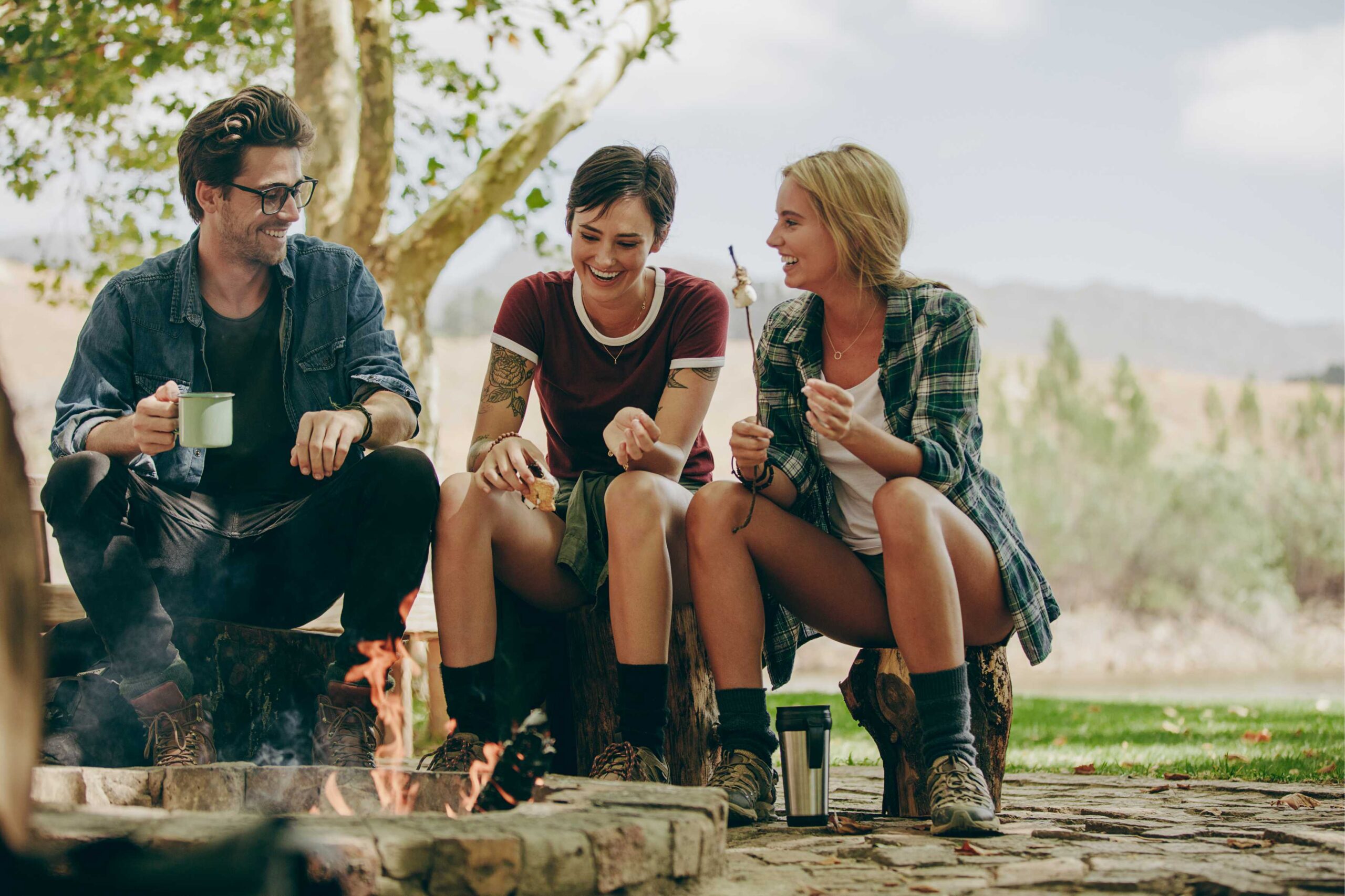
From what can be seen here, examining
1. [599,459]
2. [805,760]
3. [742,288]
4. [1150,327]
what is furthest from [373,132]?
[1150,327]

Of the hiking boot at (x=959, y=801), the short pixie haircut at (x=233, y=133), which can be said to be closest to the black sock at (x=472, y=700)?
the hiking boot at (x=959, y=801)

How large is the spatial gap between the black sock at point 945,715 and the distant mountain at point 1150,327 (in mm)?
87317

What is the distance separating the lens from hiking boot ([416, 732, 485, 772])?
2.53 m

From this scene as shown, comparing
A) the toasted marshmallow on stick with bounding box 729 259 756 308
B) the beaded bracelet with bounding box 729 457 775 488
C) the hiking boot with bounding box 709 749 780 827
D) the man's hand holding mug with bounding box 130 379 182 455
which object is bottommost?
the hiking boot with bounding box 709 749 780 827

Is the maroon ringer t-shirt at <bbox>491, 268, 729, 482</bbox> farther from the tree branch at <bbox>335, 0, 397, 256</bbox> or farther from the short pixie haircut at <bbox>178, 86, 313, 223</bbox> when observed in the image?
the tree branch at <bbox>335, 0, 397, 256</bbox>

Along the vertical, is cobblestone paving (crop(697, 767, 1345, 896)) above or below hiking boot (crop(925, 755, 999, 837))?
below

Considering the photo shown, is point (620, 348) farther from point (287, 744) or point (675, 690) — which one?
point (287, 744)

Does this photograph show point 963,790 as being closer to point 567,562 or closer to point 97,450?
point 567,562

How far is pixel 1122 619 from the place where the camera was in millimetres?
19547

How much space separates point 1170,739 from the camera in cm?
520

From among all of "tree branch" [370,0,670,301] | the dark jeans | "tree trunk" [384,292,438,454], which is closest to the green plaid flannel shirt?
the dark jeans

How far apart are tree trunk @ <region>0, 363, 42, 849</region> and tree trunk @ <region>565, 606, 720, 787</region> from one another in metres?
1.74

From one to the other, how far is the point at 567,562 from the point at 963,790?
1.03 meters

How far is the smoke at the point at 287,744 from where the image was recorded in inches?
113
